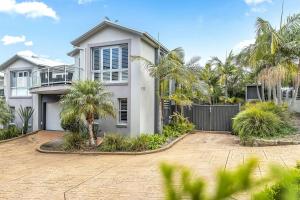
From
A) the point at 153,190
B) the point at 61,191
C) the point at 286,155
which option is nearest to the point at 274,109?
the point at 286,155

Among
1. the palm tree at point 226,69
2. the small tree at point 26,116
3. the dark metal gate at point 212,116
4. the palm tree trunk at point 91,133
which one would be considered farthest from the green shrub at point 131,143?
the palm tree at point 226,69

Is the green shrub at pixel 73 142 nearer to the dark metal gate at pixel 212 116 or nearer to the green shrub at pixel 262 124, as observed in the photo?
the green shrub at pixel 262 124

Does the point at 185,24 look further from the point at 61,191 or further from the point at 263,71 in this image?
the point at 61,191

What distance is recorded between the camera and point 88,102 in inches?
598

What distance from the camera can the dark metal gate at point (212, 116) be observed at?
70.2ft

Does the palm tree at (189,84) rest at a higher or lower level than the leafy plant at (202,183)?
higher

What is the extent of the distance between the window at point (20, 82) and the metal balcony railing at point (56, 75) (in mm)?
3503

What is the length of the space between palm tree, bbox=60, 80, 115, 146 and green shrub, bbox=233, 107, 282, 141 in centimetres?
715

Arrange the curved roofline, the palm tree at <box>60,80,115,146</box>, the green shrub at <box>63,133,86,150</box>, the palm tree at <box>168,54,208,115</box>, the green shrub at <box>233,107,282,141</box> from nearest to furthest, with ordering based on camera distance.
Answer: the palm tree at <box>60,80,115,146</box> → the green shrub at <box>233,107,282,141</box> → the green shrub at <box>63,133,86,150</box> → the curved roofline → the palm tree at <box>168,54,208,115</box>

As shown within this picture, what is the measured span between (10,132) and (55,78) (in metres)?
5.59

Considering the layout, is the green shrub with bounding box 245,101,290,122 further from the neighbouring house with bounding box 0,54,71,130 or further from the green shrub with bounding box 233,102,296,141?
the neighbouring house with bounding box 0,54,71,130

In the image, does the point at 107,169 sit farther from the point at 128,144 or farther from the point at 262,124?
the point at 262,124

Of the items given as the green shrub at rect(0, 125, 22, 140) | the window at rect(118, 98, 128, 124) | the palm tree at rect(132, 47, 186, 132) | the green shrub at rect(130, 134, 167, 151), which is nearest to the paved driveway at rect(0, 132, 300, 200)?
the green shrub at rect(130, 134, 167, 151)

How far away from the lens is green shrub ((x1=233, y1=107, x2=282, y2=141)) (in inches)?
617
